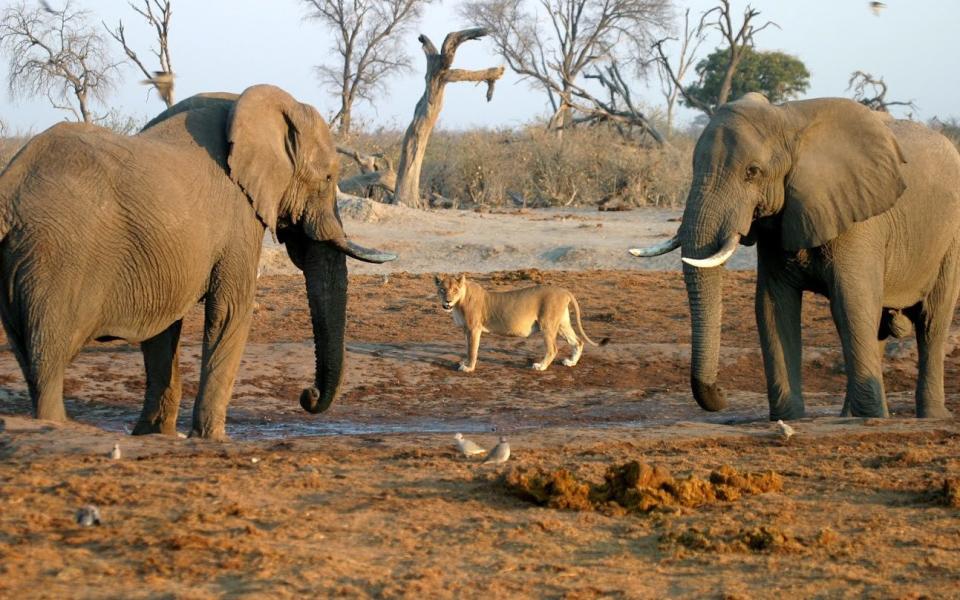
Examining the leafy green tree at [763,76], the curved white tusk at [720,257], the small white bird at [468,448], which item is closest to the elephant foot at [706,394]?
the curved white tusk at [720,257]

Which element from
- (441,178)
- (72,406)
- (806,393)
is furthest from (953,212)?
(441,178)

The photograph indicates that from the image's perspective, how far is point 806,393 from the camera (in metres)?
12.5

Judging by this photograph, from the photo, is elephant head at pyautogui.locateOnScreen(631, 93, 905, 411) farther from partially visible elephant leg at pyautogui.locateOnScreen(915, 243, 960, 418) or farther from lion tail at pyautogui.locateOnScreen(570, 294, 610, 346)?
lion tail at pyautogui.locateOnScreen(570, 294, 610, 346)

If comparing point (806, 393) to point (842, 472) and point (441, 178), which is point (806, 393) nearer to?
point (842, 472)

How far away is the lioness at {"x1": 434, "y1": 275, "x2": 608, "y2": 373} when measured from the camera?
13.1 m

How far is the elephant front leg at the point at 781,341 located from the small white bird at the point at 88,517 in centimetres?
501

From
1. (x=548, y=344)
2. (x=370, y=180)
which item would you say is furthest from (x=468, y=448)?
(x=370, y=180)

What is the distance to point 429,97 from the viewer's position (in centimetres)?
2448

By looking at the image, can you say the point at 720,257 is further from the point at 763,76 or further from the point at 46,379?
the point at 763,76

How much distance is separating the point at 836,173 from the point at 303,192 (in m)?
3.36

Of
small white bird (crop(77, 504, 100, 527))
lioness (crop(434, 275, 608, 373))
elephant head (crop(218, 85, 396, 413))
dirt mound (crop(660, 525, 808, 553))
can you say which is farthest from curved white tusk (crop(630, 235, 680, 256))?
lioness (crop(434, 275, 608, 373))

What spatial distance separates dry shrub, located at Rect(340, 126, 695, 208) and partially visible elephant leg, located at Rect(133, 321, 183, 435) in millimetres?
17451

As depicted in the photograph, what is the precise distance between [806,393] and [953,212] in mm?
3235

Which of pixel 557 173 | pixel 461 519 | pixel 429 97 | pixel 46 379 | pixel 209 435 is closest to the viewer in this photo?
pixel 461 519
